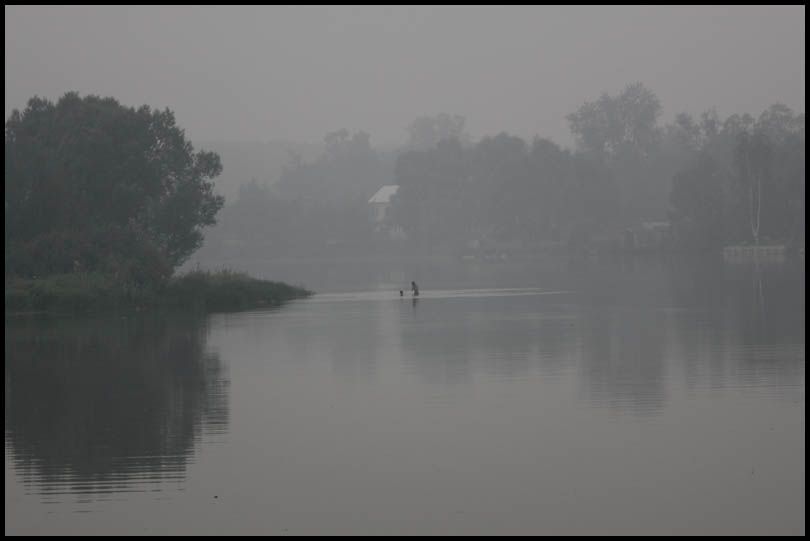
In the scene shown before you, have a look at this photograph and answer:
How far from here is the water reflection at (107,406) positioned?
52.3 feet

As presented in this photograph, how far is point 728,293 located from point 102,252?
23.9 m

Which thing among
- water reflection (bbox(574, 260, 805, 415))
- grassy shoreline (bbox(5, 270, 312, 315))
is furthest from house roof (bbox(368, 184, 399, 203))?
grassy shoreline (bbox(5, 270, 312, 315))

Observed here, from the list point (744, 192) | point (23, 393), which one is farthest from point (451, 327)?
point (744, 192)

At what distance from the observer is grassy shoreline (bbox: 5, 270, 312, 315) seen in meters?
43.5

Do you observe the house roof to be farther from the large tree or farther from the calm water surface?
the calm water surface

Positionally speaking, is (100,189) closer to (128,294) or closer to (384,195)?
(128,294)

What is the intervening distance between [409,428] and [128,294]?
94.4 ft

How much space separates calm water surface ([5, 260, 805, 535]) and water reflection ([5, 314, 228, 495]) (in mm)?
62

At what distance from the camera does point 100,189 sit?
5262 cm

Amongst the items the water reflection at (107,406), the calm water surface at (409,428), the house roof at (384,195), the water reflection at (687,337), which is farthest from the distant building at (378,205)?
the water reflection at (107,406)

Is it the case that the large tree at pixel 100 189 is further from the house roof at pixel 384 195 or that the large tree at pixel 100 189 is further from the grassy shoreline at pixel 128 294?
the house roof at pixel 384 195

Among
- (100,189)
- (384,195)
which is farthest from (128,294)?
(384,195)

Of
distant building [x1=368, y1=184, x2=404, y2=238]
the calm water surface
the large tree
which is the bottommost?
the calm water surface

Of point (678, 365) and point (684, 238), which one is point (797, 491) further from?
point (684, 238)
